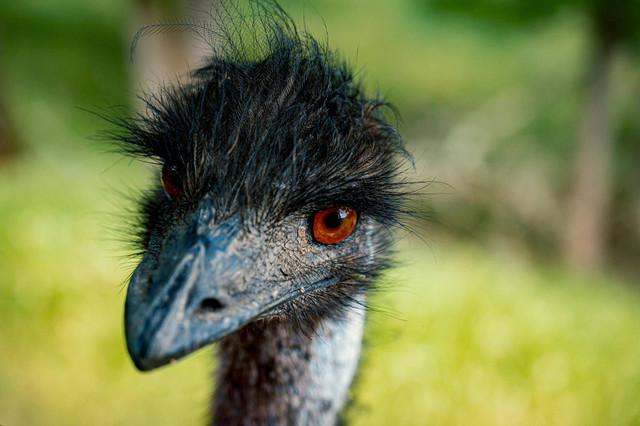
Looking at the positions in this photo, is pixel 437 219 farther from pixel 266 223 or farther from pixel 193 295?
pixel 193 295

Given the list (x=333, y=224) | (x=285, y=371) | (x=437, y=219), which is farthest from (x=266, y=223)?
(x=437, y=219)

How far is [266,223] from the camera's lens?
1.08m

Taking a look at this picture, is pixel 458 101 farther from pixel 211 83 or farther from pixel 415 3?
pixel 211 83

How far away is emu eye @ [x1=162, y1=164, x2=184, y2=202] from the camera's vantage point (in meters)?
1.14

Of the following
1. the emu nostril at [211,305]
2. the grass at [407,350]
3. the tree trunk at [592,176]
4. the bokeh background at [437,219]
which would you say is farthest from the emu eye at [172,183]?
the tree trunk at [592,176]

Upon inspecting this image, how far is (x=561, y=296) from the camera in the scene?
10.8ft

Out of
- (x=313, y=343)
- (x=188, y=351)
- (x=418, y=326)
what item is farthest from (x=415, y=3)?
(x=188, y=351)

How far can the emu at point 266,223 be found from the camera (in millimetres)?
959

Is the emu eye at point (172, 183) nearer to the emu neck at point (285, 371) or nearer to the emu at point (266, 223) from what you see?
the emu at point (266, 223)

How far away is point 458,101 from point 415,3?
2145mm

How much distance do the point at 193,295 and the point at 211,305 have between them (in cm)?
4

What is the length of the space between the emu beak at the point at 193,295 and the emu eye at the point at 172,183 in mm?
142

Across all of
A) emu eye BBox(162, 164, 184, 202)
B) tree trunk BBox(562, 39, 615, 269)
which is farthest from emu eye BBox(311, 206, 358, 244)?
tree trunk BBox(562, 39, 615, 269)

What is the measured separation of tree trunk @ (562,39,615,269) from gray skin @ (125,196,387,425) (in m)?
3.71
